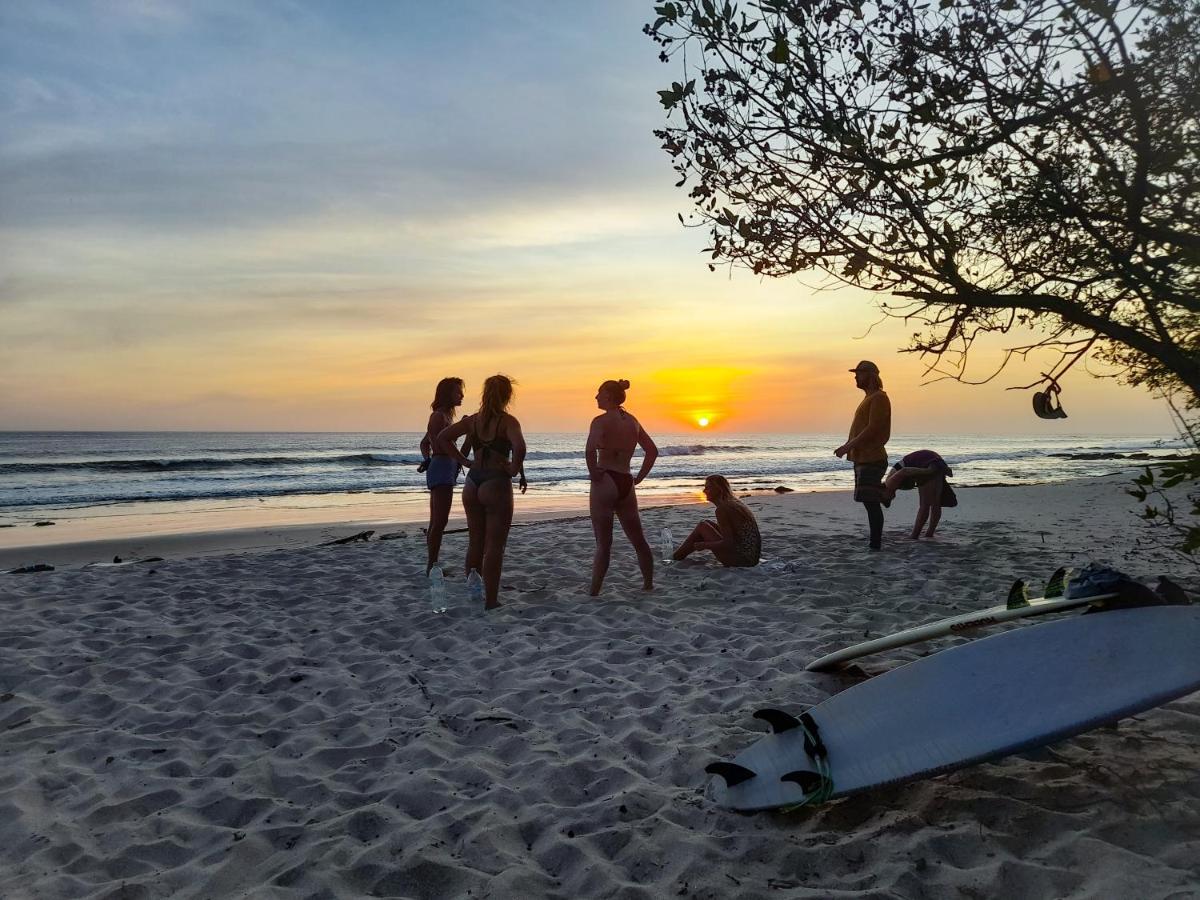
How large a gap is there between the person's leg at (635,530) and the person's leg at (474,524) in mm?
1277

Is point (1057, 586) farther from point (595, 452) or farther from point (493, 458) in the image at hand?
point (493, 458)

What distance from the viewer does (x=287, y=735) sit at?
4.23 metres

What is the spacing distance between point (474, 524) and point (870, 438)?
463 centimetres

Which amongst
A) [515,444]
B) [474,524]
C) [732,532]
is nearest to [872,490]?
[732,532]

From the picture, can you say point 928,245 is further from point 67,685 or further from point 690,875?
point 67,685

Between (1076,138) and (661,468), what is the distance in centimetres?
3122

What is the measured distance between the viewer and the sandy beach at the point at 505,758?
283 cm

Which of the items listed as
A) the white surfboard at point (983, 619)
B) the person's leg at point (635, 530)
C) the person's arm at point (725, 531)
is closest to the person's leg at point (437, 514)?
the person's leg at point (635, 530)

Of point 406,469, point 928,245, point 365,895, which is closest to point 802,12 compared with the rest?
point 928,245

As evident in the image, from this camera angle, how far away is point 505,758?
3.92m

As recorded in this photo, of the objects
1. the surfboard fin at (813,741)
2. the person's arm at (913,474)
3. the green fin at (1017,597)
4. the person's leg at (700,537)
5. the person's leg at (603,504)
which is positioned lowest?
the surfboard fin at (813,741)

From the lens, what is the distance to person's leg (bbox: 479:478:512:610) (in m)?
6.63

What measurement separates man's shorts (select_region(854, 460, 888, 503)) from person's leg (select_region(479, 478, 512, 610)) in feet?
14.3

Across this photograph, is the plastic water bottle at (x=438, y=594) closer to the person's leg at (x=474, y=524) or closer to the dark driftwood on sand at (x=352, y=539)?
the person's leg at (x=474, y=524)
